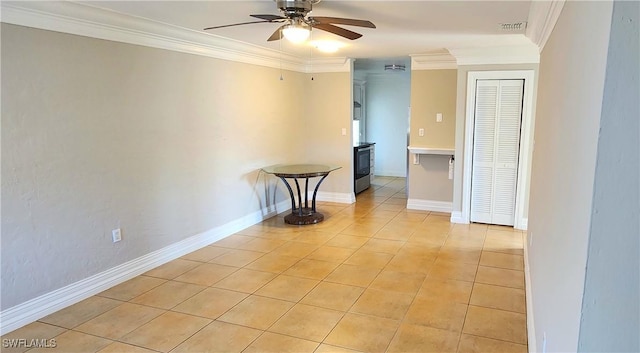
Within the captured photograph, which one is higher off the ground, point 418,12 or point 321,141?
point 418,12

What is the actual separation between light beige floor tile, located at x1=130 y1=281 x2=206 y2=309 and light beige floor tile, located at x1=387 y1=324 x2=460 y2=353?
1735 millimetres

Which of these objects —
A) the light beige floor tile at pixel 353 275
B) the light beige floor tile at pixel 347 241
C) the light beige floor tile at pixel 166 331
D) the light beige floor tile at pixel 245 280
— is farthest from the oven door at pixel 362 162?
the light beige floor tile at pixel 166 331

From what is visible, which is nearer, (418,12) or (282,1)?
(282,1)

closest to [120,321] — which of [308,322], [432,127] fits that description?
[308,322]

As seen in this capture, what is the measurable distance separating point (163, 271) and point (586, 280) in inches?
143

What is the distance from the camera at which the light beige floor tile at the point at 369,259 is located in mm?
3988

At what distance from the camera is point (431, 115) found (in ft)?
19.4

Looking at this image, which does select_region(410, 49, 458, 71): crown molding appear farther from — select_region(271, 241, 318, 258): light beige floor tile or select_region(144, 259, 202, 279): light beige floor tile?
select_region(144, 259, 202, 279): light beige floor tile

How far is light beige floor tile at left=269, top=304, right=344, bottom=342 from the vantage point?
2.75m

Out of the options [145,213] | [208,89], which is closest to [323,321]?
[145,213]

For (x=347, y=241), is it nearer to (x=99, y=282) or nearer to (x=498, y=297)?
(x=498, y=297)

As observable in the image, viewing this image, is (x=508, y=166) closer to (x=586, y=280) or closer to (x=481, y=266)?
(x=481, y=266)

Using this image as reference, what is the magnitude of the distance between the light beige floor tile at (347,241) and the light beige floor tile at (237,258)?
87 centimetres

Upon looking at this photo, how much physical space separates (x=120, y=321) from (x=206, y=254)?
4.76ft
